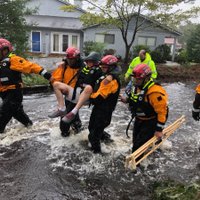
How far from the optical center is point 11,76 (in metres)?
6.48

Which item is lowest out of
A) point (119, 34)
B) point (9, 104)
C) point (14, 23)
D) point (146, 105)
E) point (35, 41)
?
point (9, 104)

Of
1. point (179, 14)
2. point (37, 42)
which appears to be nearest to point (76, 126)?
point (179, 14)

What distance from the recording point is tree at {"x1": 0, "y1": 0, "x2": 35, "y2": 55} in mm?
12375

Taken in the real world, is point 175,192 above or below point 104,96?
below

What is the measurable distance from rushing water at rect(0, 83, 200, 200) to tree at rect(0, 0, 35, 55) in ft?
18.4

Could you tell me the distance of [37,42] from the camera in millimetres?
29344

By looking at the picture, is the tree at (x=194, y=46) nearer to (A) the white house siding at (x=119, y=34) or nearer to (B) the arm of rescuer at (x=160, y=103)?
(A) the white house siding at (x=119, y=34)

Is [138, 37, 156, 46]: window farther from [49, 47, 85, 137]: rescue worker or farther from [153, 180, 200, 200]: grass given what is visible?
[153, 180, 200, 200]: grass

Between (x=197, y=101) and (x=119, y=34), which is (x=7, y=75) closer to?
(x=197, y=101)

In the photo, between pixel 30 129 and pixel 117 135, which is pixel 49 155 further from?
pixel 117 135

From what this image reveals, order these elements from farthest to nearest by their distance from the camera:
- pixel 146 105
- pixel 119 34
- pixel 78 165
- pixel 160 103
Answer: pixel 119 34 < pixel 78 165 < pixel 146 105 < pixel 160 103

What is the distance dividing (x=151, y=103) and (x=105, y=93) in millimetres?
847

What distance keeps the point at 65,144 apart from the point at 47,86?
259 inches

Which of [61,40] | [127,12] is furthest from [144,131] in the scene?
[61,40]
